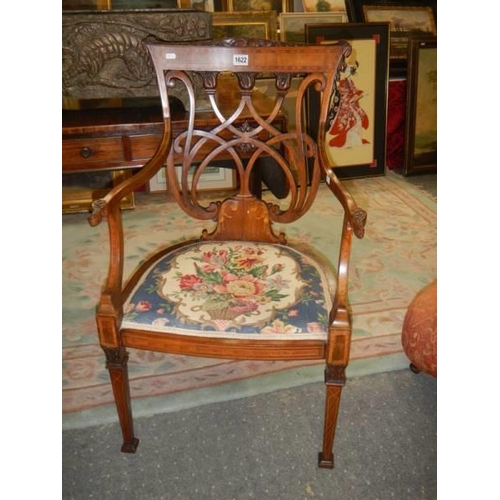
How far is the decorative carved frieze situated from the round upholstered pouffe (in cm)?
135

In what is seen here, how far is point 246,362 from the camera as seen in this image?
180 cm

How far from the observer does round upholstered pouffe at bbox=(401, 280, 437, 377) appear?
4.95 ft

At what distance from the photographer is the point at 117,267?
127 cm

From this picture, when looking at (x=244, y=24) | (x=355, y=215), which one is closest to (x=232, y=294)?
(x=355, y=215)

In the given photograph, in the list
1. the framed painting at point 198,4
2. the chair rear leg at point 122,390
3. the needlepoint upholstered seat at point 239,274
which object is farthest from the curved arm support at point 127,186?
the framed painting at point 198,4

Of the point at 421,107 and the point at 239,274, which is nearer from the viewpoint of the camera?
the point at 239,274

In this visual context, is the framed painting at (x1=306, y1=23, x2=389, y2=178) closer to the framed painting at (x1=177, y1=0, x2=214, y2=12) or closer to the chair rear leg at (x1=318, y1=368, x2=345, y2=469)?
the framed painting at (x1=177, y1=0, x2=214, y2=12)

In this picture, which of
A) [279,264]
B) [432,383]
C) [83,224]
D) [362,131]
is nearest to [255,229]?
[279,264]

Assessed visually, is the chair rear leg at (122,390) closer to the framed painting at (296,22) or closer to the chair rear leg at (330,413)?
the chair rear leg at (330,413)

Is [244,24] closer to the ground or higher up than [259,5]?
closer to the ground

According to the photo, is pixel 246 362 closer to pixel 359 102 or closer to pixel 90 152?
pixel 90 152

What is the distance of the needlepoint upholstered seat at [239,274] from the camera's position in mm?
1203

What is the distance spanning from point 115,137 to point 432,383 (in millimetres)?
1544

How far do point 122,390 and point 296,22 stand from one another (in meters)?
2.74
